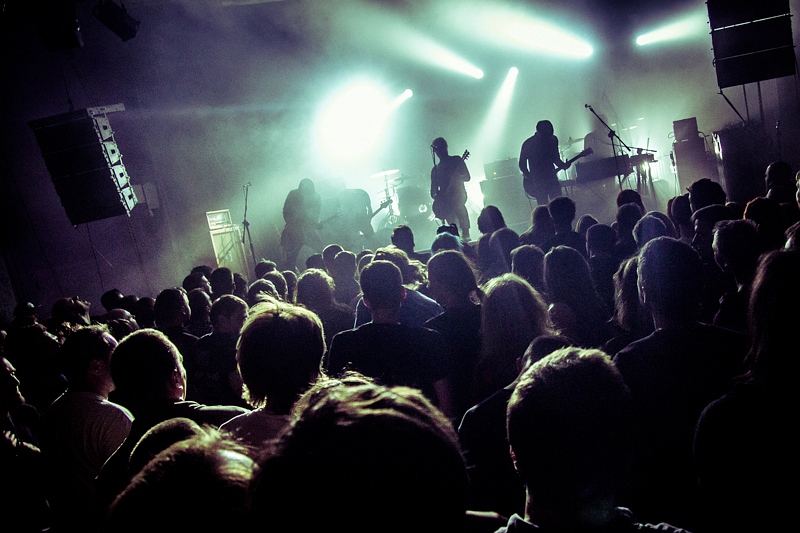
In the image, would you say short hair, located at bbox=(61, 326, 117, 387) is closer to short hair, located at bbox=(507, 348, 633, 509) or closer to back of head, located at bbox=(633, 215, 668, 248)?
short hair, located at bbox=(507, 348, 633, 509)

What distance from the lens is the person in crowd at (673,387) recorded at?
2.04m

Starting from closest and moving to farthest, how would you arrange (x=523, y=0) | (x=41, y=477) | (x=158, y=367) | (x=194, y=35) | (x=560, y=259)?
(x=158, y=367) < (x=41, y=477) < (x=560, y=259) < (x=194, y=35) < (x=523, y=0)

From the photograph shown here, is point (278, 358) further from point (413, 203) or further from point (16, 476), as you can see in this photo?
point (413, 203)

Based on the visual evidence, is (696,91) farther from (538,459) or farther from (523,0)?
(538,459)

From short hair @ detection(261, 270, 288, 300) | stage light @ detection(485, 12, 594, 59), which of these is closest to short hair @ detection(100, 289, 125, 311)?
short hair @ detection(261, 270, 288, 300)

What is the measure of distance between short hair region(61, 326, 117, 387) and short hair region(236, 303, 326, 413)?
39.5 inches

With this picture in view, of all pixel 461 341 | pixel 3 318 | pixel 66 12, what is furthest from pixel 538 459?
pixel 3 318

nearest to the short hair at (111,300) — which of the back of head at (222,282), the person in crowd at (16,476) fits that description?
the back of head at (222,282)

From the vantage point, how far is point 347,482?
790 mm

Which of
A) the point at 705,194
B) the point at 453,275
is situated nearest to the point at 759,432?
the point at 453,275

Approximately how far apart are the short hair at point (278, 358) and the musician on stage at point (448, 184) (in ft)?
26.2

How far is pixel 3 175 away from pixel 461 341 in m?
11.5

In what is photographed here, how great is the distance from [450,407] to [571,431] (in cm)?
168

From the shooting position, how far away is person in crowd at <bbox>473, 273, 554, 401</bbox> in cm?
255
